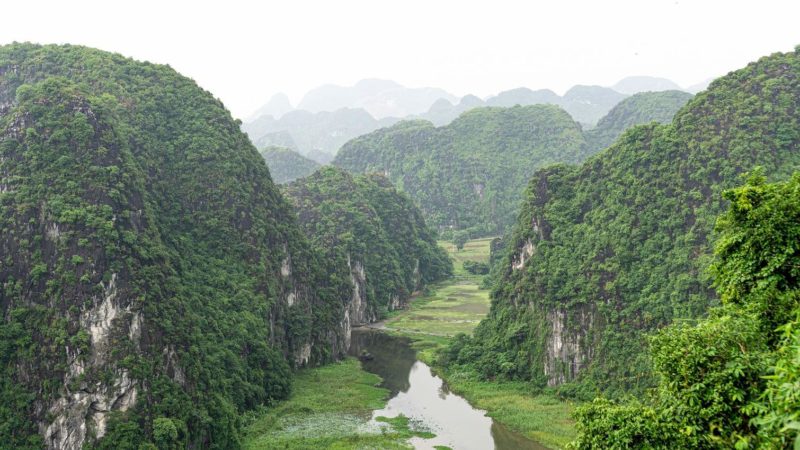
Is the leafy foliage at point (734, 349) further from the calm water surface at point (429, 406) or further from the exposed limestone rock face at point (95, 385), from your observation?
the exposed limestone rock face at point (95, 385)

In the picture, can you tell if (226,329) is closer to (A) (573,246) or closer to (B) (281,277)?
(B) (281,277)

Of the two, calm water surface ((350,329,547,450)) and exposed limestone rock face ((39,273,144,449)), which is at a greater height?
exposed limestone rock face ((39,273,144,449))

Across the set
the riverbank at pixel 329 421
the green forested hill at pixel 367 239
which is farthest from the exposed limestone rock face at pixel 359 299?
the riverbank at pixel 329 421

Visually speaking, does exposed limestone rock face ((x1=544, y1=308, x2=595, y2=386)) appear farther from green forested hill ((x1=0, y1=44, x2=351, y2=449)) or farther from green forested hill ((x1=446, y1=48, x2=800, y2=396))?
green forested hill ((x1=0, y1=44, x2=351, y2=449))

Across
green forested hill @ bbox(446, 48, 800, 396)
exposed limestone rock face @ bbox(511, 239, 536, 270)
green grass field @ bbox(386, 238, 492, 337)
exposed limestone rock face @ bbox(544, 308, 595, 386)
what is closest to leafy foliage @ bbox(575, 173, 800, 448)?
green forested hill @ bbox(446, 48, 800, 396)

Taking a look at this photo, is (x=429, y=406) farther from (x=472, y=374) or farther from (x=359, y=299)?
(x=359, y=299)

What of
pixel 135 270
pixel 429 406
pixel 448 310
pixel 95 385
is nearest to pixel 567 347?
pixel 429 406
